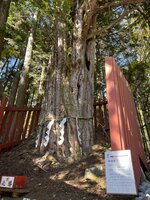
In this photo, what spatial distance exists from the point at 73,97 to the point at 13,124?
1545mm

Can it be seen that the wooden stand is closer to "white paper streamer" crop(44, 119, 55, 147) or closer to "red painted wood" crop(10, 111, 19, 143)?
"white paper streamer" crop(44, 119, 55, 147)

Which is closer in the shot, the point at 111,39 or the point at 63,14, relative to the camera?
the point at 63,14

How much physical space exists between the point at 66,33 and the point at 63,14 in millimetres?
596

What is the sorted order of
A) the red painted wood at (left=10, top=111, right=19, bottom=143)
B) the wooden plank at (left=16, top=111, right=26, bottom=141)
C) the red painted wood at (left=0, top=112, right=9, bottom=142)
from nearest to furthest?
1. the red painted wood at (left=0, top=112, right=9, bottom=142)
2. the red painted wood at (left=10, top=111, right=19, bottom=143)
3. the wooden plank at (left=16, top=111, right=26, bottom=141)

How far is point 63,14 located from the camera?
4.88m

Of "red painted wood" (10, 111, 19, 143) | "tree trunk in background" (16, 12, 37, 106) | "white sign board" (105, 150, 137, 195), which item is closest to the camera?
"white sign board" (105, 150, 137, 195)

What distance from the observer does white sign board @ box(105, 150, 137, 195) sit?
2.69 meters

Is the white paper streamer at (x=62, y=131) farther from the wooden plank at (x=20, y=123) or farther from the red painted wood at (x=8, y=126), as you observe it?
the wooden plank at (x=20, y=123)

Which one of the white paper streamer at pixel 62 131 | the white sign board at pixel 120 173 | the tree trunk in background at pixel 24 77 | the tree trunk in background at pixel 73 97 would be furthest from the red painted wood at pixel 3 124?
the white sign board at pixel 120 173

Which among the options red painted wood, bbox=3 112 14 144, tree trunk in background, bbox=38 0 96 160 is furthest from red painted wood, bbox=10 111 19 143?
tree trunk in background, bbox=38 0 96 160

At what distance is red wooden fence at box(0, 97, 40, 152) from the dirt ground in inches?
13.9

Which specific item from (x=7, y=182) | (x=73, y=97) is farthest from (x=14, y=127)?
(x=7, y=182)

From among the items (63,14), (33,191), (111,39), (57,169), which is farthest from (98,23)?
(33,191)

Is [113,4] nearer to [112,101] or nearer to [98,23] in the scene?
[98,23]
